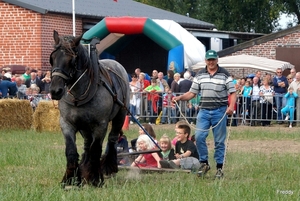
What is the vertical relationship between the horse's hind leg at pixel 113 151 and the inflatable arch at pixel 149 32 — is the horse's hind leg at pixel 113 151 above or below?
below

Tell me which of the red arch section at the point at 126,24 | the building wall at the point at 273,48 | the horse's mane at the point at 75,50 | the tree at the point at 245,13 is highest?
the tree at the point at 245,13

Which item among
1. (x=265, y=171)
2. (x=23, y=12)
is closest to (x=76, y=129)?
(x=265, y=171)

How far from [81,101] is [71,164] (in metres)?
0.83

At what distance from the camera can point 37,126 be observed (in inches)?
840

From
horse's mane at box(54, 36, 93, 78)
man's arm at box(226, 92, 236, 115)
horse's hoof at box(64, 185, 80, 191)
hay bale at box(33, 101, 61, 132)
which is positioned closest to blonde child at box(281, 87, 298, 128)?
hay bale at box(33, 101, 61, 132)

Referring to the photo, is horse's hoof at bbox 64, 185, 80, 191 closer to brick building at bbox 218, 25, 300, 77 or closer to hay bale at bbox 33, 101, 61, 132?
hay bale at bbox 33, 101, 61, 132

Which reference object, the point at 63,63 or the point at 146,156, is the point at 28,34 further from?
the point at 63,63

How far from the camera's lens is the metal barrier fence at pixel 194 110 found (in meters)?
24.4

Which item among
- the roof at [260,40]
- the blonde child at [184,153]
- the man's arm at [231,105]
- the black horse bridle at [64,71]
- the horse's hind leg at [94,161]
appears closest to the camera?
the black horse bridle at [64,71]

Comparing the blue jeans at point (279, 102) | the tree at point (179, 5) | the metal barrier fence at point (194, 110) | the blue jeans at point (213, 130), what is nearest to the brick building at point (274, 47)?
the metal barrier fence at point (194, 110)

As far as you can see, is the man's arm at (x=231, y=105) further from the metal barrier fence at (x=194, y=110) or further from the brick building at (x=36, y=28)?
the brick building at (x=36, y=28)

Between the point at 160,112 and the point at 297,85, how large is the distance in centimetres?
445

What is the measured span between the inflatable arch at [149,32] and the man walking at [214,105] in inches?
635

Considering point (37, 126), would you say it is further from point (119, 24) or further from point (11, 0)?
point (11, 0)
